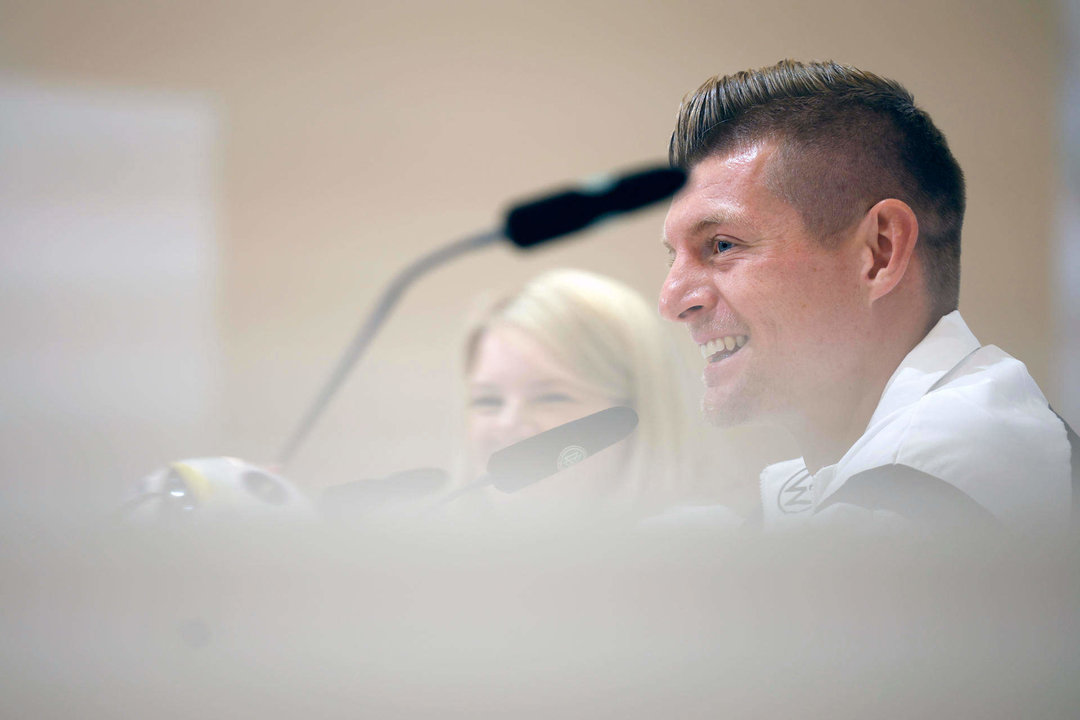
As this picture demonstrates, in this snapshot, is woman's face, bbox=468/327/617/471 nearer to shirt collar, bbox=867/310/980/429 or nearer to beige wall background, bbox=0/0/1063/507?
beige wall background, bbox=0/0/1063/507

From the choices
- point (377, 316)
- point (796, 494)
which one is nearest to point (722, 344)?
point (796, 494)

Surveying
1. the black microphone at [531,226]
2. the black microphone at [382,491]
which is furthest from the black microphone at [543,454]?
the black microphone at [531,226]

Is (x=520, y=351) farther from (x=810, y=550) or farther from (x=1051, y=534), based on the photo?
(x=1051, y=534)

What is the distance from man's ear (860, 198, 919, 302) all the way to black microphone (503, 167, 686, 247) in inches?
6.0

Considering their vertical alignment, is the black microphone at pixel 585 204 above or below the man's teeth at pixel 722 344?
above

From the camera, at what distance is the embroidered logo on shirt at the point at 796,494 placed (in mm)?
652

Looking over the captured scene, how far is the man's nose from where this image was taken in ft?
2.26

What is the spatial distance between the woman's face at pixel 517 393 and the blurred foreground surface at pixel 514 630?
22cm

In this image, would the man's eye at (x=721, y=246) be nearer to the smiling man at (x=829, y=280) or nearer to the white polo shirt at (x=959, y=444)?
the smiling man at (x=829, y=280)

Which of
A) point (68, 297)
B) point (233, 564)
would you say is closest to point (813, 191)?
point (233, 564)

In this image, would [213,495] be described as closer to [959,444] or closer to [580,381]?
[580,381]

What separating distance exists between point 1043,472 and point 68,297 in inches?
31.3

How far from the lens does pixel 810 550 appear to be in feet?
1.69

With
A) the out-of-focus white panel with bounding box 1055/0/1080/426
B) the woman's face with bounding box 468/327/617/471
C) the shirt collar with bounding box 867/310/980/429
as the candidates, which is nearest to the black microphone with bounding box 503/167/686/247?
the woman's face with bounding box 468/327/617/471
